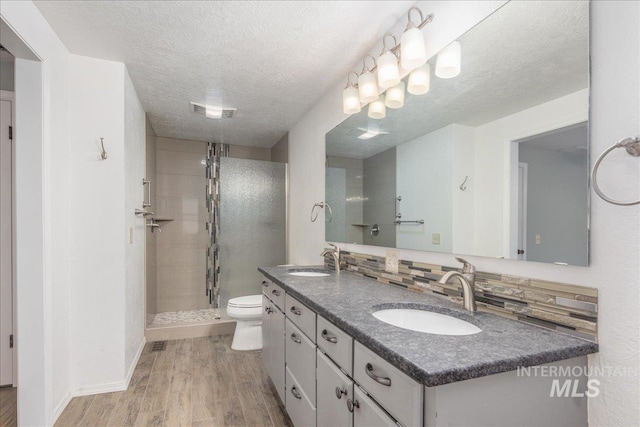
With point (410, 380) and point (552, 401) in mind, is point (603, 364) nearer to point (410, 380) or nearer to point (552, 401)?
point (552, 401)

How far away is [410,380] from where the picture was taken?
2.56 ft

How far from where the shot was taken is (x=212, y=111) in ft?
10.0

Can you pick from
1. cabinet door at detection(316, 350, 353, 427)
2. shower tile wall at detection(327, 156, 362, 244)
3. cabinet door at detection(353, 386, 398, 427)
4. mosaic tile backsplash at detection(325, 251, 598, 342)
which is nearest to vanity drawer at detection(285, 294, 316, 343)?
cabinet door at detection(316, 350, 353, 427)

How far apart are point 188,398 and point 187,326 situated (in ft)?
4.18

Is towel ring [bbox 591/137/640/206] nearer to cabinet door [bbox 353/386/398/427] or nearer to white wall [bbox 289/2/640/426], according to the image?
white wall [bbox 289/2/640/426]

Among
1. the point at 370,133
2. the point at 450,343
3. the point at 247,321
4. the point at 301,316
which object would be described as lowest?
the point at 247,321

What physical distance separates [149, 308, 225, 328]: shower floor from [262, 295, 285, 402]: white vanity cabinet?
1.53 metres

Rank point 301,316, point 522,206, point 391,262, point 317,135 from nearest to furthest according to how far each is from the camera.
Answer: point 522,206
point 301,316
point 391,262
point 317,135

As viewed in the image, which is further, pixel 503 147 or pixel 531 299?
pixel 503 147

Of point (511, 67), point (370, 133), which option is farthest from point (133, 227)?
point (511, 67)

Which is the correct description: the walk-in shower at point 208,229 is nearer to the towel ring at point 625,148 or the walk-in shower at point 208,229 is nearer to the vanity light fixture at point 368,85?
the vanity light fixture at point 368,85

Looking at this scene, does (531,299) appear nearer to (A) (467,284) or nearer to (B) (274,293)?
(A) (467,284)

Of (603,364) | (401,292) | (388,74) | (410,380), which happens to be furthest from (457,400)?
(388,74)

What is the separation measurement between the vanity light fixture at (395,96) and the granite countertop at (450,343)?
108cm
